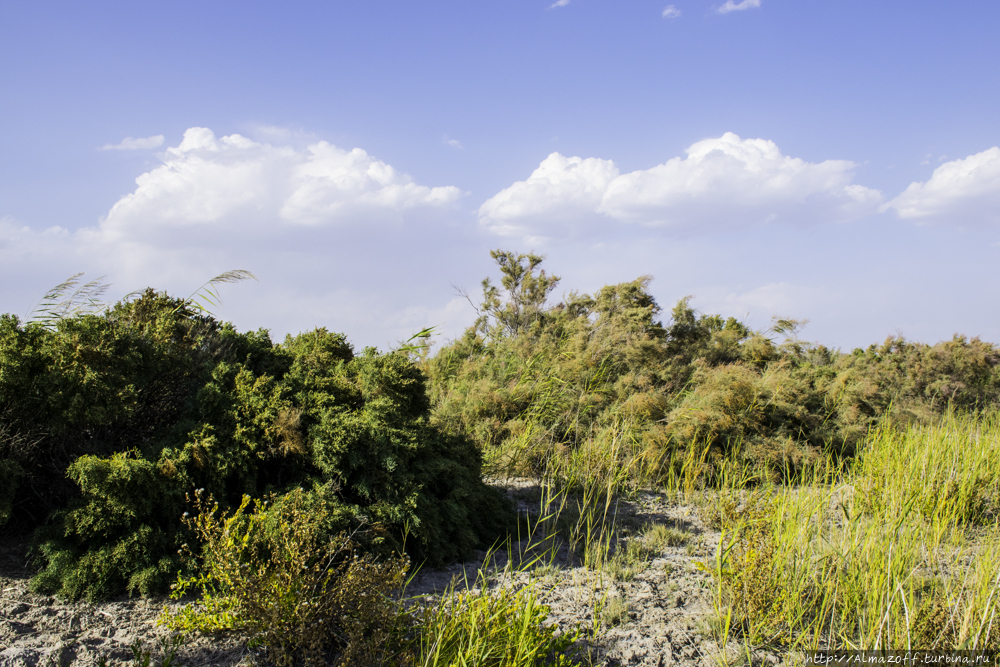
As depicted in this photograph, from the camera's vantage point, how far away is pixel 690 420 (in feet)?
23.7

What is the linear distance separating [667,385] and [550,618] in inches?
211

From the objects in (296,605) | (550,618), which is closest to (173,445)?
(296,605)

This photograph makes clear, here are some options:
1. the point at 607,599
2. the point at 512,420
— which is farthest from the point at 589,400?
the point at 607,599

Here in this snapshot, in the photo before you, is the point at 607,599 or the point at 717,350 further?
the point at 717,350

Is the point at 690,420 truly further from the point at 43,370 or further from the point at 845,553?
the point at 43,370

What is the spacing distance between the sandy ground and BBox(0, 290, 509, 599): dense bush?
6.5 inches

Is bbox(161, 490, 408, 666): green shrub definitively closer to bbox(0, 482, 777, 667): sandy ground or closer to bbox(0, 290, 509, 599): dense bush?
bbox(0, 482, 777, 667): sandy ground

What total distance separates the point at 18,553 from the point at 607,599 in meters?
3.76

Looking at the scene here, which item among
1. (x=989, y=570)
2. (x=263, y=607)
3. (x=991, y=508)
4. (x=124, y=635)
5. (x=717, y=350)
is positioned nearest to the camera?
(x=263, y=607)

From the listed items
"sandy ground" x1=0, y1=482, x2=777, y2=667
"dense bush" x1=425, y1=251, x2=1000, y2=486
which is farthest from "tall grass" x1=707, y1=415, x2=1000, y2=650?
"dense bush" x1=425, y1=251, x2=1000, y2=486

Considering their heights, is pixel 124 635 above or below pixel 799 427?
below

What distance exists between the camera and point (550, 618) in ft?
12.1

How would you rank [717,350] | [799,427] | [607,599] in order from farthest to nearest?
[717,350] → [799,427] → [607,599]

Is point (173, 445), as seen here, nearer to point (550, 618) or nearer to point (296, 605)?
point (296, 605)
